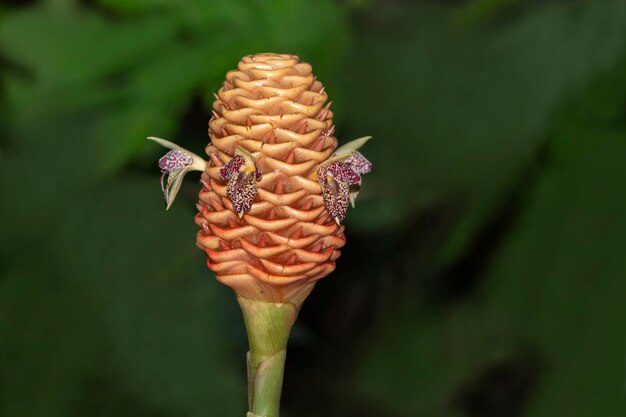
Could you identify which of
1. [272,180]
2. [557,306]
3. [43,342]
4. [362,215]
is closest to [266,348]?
[272,180]

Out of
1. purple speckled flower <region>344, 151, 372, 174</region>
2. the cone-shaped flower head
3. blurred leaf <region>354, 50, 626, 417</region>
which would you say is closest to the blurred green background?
blurred leaf <region>354, 50, 626, 417</region>

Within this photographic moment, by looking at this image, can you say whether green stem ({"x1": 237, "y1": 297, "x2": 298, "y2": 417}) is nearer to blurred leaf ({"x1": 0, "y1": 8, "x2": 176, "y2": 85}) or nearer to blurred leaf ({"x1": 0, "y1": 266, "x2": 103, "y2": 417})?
blurred leaf ({"x1": 0, "y1": 8, "x2": 176, "y2": 85})

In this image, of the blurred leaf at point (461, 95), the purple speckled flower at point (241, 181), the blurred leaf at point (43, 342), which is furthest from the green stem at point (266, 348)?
the blurred leaf at point (43, 342)

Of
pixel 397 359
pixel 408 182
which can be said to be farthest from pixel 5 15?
pixel 397 359

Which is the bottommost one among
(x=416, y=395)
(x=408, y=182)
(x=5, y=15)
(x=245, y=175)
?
(x=416, y=395)

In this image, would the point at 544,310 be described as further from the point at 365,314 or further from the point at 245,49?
the point at 245,49

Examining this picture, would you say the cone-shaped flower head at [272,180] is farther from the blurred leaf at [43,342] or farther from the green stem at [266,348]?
the blurred leaf at [43,342]

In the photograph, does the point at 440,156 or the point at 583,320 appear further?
the point at 440,156

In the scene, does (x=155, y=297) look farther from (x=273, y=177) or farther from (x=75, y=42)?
(x=273, y=177)
